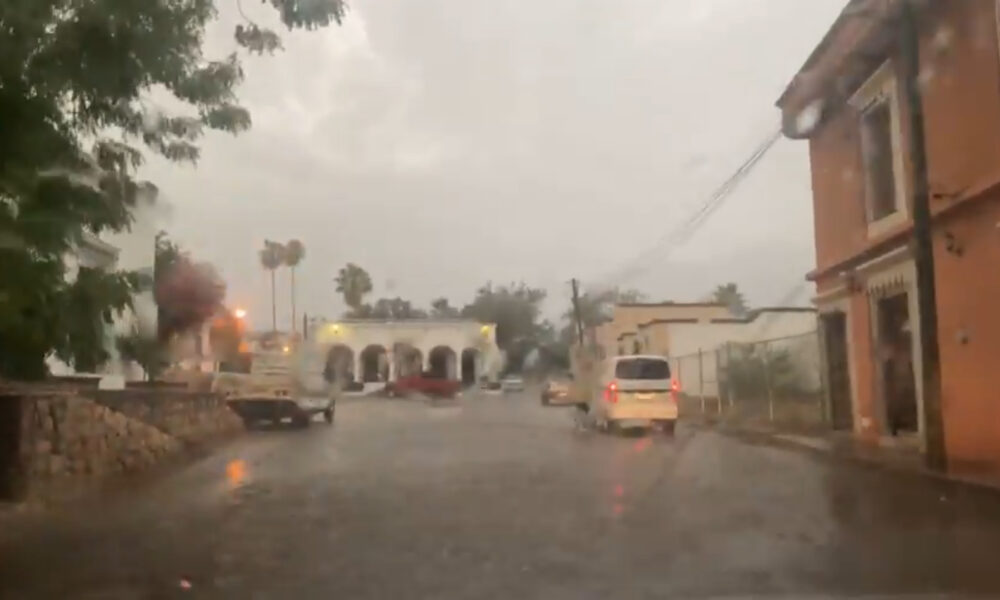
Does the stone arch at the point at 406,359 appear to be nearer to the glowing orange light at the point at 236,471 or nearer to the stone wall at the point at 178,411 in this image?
the stone wall at the point at 178,411

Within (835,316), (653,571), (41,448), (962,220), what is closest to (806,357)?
(835,316)

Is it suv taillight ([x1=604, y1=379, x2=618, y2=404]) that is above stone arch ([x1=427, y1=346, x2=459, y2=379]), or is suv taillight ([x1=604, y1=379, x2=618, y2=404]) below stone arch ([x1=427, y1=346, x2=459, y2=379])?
below

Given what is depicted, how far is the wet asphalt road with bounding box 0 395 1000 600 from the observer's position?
9117mm

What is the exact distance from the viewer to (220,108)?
11.0m

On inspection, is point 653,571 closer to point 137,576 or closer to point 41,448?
point 137,576

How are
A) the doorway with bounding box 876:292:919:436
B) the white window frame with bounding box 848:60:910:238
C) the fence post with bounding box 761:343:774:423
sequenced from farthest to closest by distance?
1. the fence post with bounding box 761:343:774:423
2. the doorway with bounding box 876:292:919:436
3. the white window frame with bounding box 848:60:910:238

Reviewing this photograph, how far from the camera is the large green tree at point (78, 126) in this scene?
9367 millimetres

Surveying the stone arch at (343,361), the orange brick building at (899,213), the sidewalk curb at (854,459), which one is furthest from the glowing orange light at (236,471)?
the stone arch at (343,361)

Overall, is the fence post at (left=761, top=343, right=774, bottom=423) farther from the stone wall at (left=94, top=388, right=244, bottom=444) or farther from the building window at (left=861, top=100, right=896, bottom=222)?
the stone wall at (left=94, top=388, right=244, bottom=444)

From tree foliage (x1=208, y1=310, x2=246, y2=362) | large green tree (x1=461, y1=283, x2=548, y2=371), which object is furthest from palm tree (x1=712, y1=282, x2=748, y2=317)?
tree foliage (x1=208, y1=310, x2=246, y2=362)

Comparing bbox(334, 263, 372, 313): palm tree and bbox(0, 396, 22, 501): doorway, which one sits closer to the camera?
bbox(0, 396, 22, 501): doorway

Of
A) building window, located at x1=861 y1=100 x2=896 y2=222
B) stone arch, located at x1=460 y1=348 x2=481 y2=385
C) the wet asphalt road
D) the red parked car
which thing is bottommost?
the wet asphalt road

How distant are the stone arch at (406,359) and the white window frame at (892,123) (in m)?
60.8

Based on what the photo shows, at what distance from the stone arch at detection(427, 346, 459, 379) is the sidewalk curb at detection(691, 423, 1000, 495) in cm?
5271
